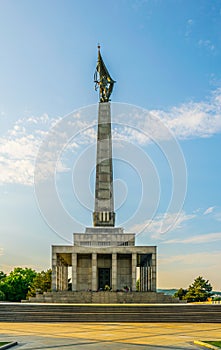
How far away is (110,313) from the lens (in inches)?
849

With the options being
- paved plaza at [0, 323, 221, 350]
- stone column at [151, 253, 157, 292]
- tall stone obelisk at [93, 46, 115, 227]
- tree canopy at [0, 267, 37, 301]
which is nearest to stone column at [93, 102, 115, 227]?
tall stone obelisk at [93, 46, 115, 227]

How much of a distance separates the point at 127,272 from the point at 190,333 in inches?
794

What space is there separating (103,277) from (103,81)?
18161 millimetres

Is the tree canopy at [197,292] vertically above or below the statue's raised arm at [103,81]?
below

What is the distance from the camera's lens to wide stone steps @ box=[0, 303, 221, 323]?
21047mm

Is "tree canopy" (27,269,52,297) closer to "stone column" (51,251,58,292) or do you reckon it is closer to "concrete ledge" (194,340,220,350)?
"stone column" (51,251,58,292)

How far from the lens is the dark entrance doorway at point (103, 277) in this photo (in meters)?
36.0

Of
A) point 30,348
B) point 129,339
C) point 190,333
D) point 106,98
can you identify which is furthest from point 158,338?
point 106,98

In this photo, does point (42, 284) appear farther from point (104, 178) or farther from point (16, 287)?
point (104, 178)

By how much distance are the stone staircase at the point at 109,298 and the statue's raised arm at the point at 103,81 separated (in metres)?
18.8

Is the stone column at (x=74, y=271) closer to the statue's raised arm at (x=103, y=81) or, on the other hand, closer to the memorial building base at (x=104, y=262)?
the memorial building base at (x=104, y=262)

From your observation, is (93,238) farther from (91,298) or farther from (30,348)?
(30,348)

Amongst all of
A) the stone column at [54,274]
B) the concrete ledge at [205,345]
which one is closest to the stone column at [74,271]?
the stone column at [54,274]

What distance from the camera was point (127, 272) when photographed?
3569cm
